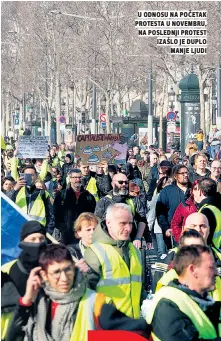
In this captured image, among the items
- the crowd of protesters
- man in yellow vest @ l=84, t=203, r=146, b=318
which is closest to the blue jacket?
the crowd of protesters

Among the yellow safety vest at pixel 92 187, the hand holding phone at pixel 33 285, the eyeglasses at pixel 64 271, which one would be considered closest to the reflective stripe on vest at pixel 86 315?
the eyeglasses at pixel 64 271

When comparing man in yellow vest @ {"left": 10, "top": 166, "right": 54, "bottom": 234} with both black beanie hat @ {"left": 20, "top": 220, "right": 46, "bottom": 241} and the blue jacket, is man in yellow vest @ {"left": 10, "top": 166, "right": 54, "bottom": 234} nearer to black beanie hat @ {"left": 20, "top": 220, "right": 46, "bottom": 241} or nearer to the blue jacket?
the blue jacket

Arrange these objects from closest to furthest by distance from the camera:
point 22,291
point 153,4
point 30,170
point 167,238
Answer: point 22,291
point 167,238
point 30,170
point 153,4

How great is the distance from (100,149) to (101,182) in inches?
150

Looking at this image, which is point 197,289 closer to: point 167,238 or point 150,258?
point 167,238

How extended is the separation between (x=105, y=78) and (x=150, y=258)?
36.1 meters

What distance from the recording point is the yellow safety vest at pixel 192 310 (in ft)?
20.4

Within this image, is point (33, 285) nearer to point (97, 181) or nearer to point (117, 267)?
point (117, 267)

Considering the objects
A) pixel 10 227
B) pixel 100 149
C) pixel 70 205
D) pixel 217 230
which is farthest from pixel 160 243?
pixel 10 227

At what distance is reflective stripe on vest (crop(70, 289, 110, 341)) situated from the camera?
6535mm

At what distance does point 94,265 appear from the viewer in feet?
25.3

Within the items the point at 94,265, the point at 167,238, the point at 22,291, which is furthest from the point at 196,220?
the point at 167,238

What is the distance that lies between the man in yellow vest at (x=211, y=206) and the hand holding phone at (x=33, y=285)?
2998 millimetres

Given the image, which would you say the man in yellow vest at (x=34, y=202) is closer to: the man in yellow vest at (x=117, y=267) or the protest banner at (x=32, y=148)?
the man in yellow vest at (x=117, y=267)
